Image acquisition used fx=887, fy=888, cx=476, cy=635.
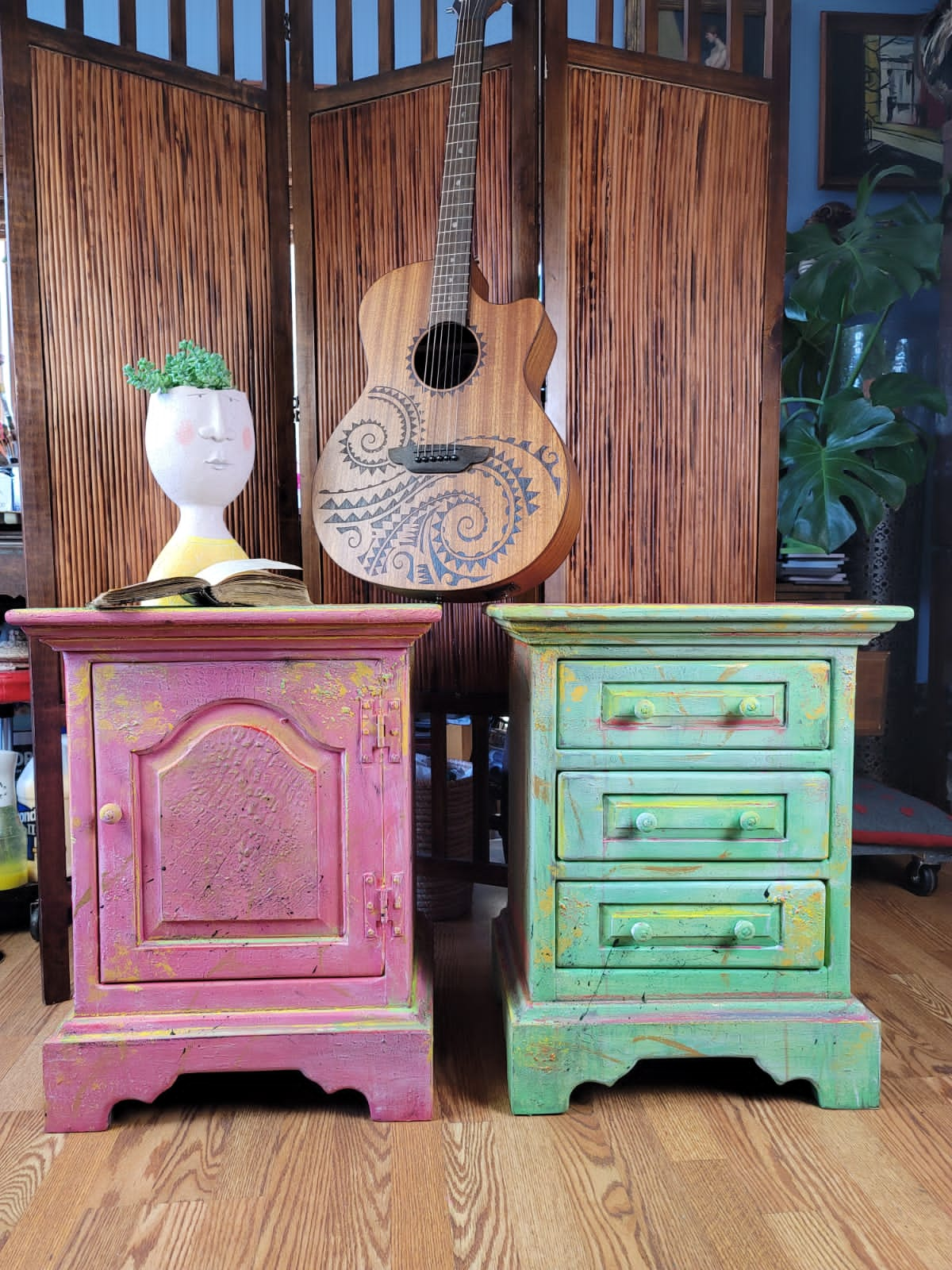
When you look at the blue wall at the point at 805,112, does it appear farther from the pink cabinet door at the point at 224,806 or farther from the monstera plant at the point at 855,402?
the pink cabinet door at the point at 224,806

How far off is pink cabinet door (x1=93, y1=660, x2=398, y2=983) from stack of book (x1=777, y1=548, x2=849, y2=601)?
140cm

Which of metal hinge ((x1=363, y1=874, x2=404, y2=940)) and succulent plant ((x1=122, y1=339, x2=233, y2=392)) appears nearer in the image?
metal hinge ((x1=363, y1=874, x2=404, y2=940))

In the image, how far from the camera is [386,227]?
1.69 metres

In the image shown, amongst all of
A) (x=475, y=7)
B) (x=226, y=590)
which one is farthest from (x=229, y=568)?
(x=475, y=7)

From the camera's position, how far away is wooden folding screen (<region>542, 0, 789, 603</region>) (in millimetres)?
1608

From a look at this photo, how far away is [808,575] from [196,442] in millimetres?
1566

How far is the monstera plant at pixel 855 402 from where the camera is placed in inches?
91.7

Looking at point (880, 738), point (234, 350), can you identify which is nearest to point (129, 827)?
point (234, 350)

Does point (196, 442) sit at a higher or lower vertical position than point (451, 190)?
lower

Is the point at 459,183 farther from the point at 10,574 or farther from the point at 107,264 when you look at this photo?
the point at 10,574

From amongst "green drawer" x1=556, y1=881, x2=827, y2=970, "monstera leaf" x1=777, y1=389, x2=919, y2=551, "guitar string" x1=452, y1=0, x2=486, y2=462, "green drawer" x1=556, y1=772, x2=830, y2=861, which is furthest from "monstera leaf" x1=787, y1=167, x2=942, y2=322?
"green drawer" x1=556, y1=881, x2=827, y2=970

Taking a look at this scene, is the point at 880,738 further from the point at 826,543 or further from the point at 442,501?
the point at 442,501

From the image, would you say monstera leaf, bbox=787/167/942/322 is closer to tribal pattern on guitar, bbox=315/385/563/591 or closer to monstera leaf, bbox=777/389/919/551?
monstera leaf, bbox=777/389/919/551

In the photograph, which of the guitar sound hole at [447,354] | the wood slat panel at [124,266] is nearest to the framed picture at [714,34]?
the wood slat panel at [124,266]
